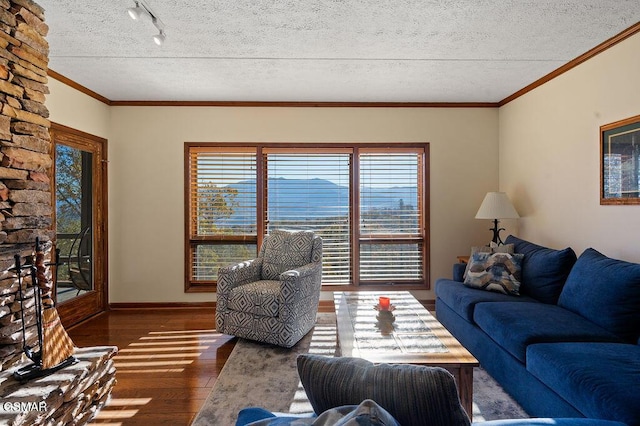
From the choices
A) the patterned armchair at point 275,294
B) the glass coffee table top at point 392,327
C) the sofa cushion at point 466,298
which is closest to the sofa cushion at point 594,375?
the glass coffee table top at point 392,327

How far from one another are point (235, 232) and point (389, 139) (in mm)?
2334

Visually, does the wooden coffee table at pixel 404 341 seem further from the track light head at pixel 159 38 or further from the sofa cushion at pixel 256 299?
the track light head at pixel 159 38

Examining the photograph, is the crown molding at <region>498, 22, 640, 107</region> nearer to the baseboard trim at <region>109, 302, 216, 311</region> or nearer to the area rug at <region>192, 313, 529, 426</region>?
the area rug at <region>192, 313, 529, 426</region>

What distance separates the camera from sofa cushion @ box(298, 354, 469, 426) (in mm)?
859

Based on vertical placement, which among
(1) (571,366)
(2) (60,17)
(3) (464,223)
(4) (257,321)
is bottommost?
(4) (257,321)

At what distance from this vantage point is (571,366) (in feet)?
6.10

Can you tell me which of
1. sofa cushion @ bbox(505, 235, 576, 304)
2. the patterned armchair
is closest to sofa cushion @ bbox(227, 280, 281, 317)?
the patterned armchair

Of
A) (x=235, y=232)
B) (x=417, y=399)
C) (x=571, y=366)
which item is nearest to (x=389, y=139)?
(x=235, y=232)

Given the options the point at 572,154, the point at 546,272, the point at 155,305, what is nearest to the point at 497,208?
the point at 572,154

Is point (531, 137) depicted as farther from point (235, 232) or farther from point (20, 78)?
point (20, 78)

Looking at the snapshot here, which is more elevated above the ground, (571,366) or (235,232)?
(235,232)

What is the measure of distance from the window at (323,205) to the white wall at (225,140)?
0.14m

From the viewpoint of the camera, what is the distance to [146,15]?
2.44 meters

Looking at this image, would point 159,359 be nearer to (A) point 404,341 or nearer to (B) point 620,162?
Answer: (A) point 404,341
